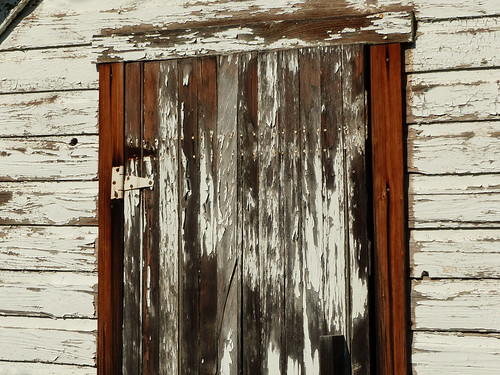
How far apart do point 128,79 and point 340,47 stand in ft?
3.53

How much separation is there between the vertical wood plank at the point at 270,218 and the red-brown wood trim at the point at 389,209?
449 millimetres

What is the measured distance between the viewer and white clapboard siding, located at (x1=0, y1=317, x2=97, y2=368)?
11.9ft

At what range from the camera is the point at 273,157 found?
11.1ft

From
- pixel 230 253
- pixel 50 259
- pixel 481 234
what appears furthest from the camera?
pixel 50 259

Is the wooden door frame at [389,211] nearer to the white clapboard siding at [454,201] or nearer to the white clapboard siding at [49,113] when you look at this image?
the white clapboard siding at [454,201]

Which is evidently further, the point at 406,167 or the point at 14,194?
the point at 14,194

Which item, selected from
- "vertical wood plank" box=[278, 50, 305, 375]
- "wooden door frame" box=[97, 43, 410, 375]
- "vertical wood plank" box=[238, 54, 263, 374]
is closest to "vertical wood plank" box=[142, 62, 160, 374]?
"vertical wood plank" box=[238, 54, 263, 374]

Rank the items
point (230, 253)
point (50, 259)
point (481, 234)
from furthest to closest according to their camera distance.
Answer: point (50, 259) → point (230, 253) → point (481, 234)

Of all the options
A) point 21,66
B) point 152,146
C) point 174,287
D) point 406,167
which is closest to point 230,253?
point 174,287

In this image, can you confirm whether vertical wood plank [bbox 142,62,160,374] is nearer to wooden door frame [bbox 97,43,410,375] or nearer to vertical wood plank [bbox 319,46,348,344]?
vertical wood plank [bbox 319,46,348,344]

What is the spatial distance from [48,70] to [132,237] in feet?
3.41

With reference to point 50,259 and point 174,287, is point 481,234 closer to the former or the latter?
point 174,287

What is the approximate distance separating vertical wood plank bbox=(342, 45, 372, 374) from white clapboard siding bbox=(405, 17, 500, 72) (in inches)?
10.6

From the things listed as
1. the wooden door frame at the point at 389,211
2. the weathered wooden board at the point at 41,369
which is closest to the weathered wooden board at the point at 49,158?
the weathered wooden board at the point at 41,369
